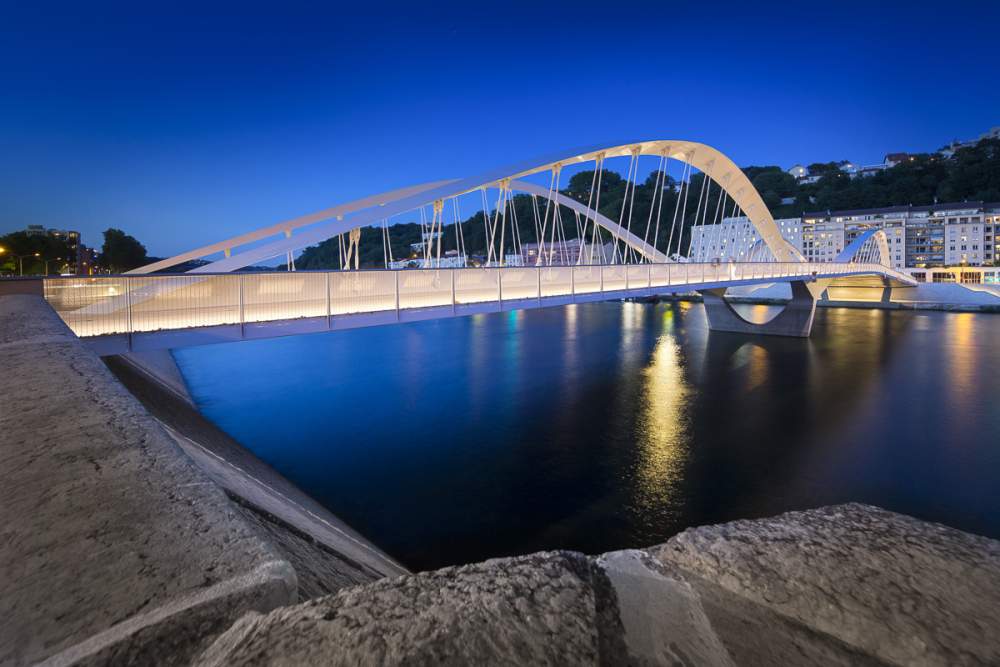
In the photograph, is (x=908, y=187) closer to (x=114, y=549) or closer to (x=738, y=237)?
(x=738, y=237)

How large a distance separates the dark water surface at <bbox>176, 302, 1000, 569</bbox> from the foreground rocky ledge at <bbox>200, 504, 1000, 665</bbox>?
6097 mm

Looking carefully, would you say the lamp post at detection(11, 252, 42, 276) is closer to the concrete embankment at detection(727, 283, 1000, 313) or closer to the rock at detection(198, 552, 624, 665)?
the rock at detection(198, 552, 624, 665)

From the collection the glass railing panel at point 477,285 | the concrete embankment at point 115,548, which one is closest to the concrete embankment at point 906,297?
the glass railing panel at point 477,285

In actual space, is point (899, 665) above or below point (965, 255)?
below

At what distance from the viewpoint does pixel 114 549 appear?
5.69 feet

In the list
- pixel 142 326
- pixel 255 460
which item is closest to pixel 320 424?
pixel 255 460

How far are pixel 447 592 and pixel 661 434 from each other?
43.9 feet

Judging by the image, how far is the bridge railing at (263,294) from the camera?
7.63m

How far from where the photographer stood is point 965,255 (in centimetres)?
7319

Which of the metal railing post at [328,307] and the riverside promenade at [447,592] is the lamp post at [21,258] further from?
the riverside promenade at [447,592]

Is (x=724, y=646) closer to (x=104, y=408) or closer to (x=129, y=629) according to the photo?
(x=129, y=629)

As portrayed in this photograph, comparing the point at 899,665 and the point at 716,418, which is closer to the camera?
the point at 899,665

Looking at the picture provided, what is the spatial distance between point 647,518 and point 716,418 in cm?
770

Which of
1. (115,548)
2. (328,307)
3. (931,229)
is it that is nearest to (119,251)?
(328,307)
